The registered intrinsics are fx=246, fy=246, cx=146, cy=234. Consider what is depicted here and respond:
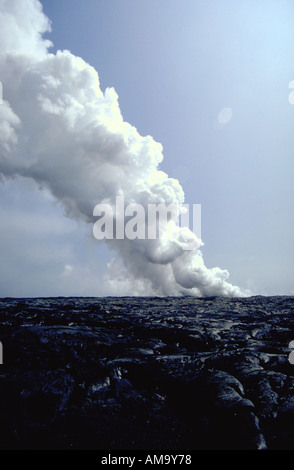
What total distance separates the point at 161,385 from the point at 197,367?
43.8 inches

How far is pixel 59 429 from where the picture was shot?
15.0 feet

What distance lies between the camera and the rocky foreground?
14.3 feet

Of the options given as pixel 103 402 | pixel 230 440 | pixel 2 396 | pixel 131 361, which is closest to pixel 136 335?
pixel 131 361

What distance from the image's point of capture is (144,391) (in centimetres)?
559

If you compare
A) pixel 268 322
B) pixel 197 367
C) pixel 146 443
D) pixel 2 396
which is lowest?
pixel 146 443

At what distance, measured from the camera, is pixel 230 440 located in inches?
165

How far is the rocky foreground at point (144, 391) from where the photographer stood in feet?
14.3

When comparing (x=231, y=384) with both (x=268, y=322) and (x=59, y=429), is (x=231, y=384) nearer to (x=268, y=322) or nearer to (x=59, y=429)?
(x=59, y=429)

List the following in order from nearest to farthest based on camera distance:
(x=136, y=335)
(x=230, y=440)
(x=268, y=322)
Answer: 1. (x=230, y=440)
2. (x=136, y=335)
3. (x=268, y=322)
